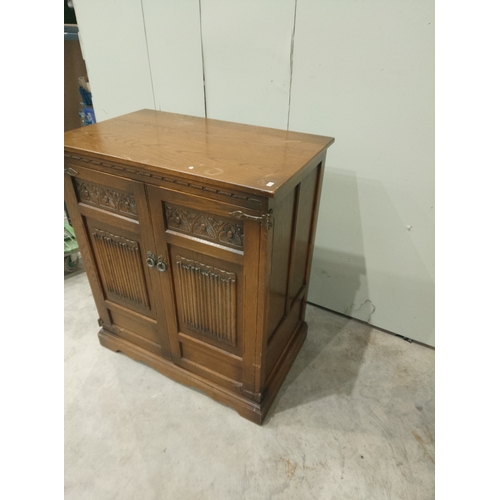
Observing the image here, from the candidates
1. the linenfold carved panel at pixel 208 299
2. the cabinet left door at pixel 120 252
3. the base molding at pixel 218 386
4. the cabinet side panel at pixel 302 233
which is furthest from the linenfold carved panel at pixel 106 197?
the base molding at pixel 218 386

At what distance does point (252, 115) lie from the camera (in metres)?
1.70

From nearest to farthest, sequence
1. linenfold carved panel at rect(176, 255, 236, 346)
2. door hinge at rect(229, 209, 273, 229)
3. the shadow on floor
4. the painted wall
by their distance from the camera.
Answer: door hinge at rect(229, 209, 273, 229)
linenfold carved panel at rect(176, 255, 236, 346)
the painted wall
the shadow on floor

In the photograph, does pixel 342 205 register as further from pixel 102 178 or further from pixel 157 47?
pixel 157 47

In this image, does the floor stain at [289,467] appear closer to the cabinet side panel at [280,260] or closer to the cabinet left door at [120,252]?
the cabinet side panel at [280,260]

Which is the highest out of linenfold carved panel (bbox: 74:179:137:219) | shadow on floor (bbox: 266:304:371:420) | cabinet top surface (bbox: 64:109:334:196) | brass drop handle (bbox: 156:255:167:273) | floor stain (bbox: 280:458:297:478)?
cabinet top surface (bbox: 64:109:334:196)

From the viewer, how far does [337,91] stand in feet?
4.81

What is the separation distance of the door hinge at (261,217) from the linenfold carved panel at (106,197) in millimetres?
431

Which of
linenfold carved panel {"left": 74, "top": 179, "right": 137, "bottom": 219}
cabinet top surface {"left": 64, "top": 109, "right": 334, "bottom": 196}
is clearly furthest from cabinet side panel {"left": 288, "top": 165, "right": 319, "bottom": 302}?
linenfold carved panel {"left": 74, "top": 179, "right": 137, "bottom": 219}

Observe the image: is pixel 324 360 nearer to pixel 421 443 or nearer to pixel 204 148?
pixel 421 443

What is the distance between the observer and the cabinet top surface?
1.02 metres

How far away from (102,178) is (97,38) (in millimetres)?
1201

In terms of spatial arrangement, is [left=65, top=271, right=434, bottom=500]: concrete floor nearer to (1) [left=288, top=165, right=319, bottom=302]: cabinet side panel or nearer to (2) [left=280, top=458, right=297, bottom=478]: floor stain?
(2) [left=280, top=458, right=297, bottom=478]: floor stain

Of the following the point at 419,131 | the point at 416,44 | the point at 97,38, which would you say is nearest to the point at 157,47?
the point at 97,38

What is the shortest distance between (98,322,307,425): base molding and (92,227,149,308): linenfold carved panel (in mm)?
308
